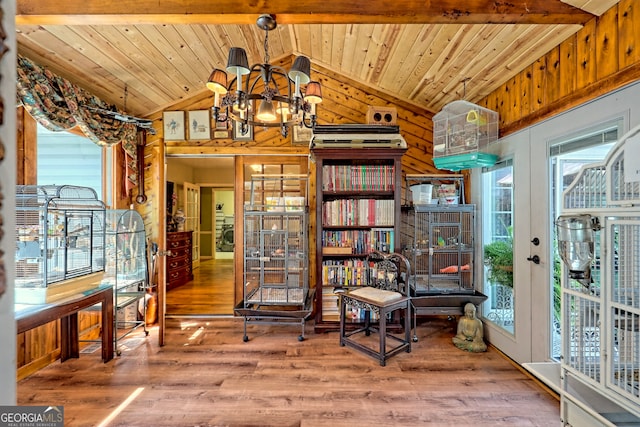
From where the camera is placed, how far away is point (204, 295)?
4.44m

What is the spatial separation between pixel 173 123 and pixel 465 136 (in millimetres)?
3520

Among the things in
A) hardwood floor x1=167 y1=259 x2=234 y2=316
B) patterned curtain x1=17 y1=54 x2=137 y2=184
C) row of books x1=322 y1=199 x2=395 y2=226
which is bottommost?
hardwood floor x1=167 y1=259 x2=234 y2=316

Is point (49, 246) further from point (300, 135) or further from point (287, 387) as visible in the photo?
point (300, 135)

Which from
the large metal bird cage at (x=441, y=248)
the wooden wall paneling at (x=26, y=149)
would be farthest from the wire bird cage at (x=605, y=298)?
the wooden wall paneling at (x=26, y=149)

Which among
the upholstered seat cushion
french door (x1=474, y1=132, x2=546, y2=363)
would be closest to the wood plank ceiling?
french door (x1=474, y1=132, x2=546, y2=363)

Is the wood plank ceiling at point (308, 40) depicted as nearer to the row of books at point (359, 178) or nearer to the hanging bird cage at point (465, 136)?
the hanging bird cage at point (465, 136)

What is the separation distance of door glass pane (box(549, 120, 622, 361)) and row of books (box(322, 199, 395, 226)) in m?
1.45

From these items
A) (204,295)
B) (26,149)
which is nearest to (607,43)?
(26,149)

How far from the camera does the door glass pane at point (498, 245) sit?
2734 millimetres

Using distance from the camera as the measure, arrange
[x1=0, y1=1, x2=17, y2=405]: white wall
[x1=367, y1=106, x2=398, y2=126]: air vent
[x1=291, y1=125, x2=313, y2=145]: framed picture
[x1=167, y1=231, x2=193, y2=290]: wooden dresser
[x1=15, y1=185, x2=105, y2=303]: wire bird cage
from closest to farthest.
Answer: [x1=0, y1=1, x2=17, y2=405]: white wall < [x1=15, y1=185, x2=105, y2=303]: wire bird cage < [x1=367, y1=106, x2=398, y2=126]: air vent < [x1=291, y1=125, x2=313, y2=145]: framed picture < [x1=167, y1=231, x2=193, y2=290]: wooden dresser

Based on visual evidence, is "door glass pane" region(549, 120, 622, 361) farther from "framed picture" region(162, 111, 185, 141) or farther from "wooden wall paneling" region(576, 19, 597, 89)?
"framed picture" region(162, 111, 185, 141)

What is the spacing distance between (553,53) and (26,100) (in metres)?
4.11

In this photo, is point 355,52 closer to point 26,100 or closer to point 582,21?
point 582,21

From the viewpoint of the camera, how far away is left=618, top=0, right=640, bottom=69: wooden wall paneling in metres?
1.55
